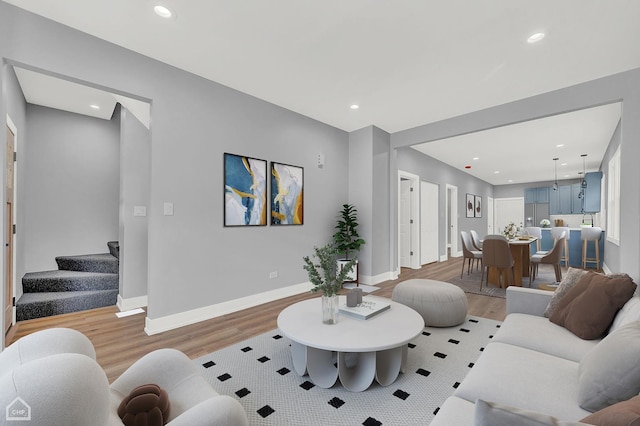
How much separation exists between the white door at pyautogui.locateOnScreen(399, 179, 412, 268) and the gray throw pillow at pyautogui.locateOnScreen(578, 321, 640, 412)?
5.35 m

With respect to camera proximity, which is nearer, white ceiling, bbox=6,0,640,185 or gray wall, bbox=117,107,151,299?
white ceiling, bbox=6,0,640,185

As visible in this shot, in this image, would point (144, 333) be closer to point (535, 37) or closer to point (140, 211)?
point (140, 211)

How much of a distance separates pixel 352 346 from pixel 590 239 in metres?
7.58

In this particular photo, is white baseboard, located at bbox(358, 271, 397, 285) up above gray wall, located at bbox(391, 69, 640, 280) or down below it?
below

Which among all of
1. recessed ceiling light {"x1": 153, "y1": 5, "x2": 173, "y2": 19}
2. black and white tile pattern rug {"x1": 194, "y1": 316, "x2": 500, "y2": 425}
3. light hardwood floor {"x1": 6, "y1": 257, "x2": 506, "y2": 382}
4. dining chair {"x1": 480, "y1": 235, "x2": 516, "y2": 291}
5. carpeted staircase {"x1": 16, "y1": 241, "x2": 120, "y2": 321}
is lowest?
light hardwood floor {"x1": 6, "y1": 257, "x2": 506, "y2": 382}

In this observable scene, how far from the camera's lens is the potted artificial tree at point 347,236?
467 centimetres

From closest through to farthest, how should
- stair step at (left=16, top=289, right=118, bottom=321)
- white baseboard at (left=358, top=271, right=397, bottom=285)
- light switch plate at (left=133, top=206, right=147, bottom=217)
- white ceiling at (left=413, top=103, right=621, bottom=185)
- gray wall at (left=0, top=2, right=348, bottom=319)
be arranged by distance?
1. gray wall at (left=0, top=2, right=348, bottom=319)
2. stair step at (left=16, top=289, right=118, bottom=321)
3. light switch plate at (left=133, top=206, right=147, bottom=217)
4. white ceiling at (left=413, top=103, right=621, bottom=185)
5. white baseboard at (left=358, top=271, right=397, bottom=285)

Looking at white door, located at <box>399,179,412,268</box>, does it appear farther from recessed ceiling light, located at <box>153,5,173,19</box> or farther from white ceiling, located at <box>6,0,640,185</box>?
recessed ceiling light, located at <box>153,5,173,19</box>

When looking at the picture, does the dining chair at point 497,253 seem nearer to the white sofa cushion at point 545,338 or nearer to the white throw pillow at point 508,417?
the white sofa cushion at point 545,338

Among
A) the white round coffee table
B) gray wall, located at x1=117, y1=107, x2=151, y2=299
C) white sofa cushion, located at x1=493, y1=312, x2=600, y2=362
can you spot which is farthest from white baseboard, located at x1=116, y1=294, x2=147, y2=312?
white sofa cushion, located at x1=493, y1=312, x2=600, y2=362

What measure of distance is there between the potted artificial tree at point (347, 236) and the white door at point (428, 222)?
2507 mm

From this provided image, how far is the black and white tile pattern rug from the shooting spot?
1.66m

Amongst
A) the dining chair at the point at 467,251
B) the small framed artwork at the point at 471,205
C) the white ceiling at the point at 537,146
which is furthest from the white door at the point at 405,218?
the small framed artwork at the point at 471,205

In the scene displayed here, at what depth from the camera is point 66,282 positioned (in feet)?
12.0
